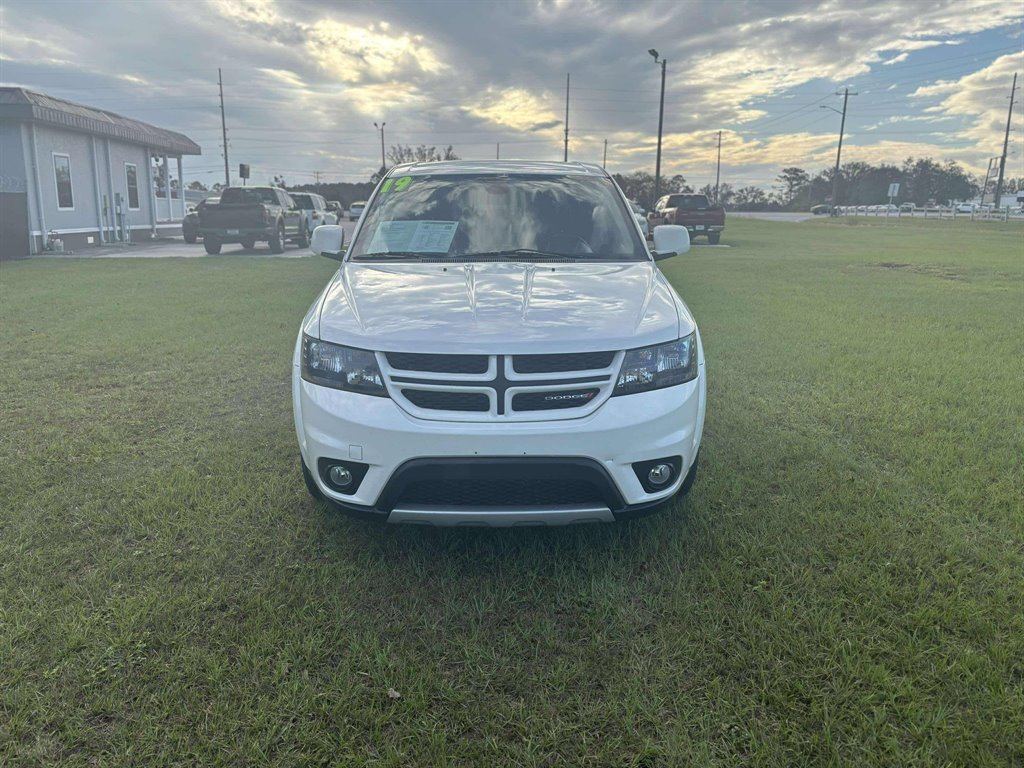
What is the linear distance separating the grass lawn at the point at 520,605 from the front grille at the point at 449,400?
0.75m

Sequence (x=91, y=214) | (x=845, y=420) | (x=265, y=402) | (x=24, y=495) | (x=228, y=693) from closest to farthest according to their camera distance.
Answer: (x=228, y=693) → (x=24, y=495) → (x=845, y=420) → (x=265, y=402) → (x=91, y=214)

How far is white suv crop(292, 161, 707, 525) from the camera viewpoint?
108 inches

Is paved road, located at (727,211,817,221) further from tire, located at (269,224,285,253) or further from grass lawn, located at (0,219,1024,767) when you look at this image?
grass lawn, located at (0,219,1024,767)

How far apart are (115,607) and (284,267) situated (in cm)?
1431

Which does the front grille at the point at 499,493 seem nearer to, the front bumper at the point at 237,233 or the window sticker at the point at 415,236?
the window sticker at the point at 415,236

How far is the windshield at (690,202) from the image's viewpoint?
83.6 feet

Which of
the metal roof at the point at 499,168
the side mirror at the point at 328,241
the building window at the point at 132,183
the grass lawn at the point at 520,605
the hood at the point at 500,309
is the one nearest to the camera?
the grass lawn at the point at 520,605

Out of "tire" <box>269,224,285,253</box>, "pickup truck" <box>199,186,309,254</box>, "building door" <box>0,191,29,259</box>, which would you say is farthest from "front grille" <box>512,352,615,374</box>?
"building door" <box>0,191,29,259</box>

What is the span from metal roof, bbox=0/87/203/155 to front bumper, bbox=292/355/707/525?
2031 cm

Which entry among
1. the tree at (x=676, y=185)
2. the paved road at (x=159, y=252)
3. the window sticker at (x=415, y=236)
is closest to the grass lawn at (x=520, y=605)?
the window sticker at (x=415, y=236)

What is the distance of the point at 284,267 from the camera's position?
53.1 feet

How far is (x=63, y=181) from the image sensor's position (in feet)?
67.8

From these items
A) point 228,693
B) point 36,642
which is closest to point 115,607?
point 36,642

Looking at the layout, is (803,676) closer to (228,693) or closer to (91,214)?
(228,693)
